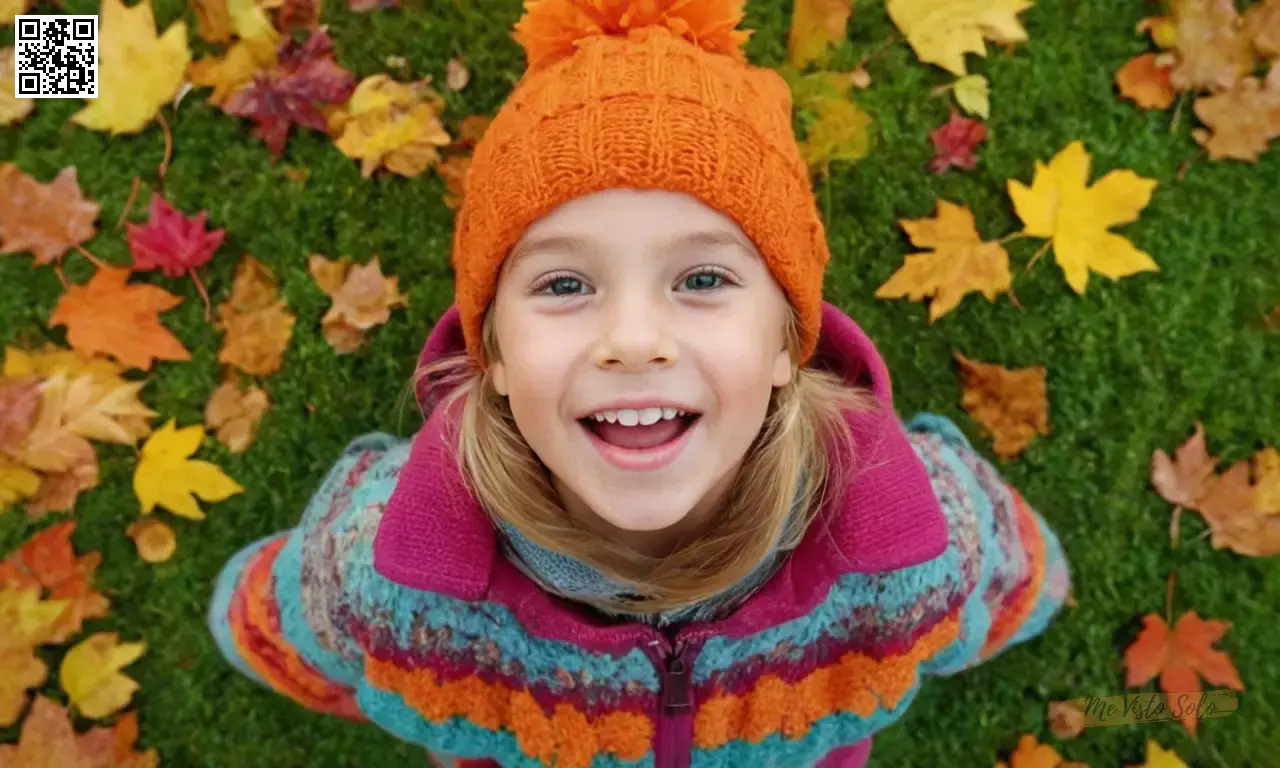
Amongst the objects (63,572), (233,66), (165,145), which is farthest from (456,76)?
(63,572)

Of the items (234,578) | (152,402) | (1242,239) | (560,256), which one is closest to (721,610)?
(560,256)

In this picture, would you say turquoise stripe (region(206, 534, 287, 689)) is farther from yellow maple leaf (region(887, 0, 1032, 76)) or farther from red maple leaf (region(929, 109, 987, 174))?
yellow maple leaf (region(887, 0, 1032, 76))

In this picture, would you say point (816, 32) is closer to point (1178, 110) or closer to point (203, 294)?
point (1178, 110)

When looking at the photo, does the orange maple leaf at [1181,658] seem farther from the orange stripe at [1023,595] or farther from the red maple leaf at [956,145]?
the red maple leaf at [956,145]

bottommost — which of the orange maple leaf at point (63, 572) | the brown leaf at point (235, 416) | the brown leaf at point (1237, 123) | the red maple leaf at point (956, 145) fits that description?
the orange maple leaf at point (63, 572)

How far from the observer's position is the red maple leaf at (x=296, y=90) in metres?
2.41

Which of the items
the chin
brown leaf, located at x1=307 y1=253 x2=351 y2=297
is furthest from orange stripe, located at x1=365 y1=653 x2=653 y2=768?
brown leaf, located at x1=307 y1=253 x2=351 y2=297

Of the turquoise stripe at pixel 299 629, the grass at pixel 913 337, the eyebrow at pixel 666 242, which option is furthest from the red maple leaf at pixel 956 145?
the turquoise stripe at pixel 299 629

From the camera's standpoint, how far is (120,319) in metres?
2.39

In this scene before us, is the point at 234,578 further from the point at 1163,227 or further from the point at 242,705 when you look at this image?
the point at 1163,227

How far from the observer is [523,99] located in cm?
137

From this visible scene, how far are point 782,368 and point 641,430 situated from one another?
26 centimetres

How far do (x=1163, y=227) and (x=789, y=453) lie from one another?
154 centimetres

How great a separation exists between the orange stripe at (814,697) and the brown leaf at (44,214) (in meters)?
2.01
